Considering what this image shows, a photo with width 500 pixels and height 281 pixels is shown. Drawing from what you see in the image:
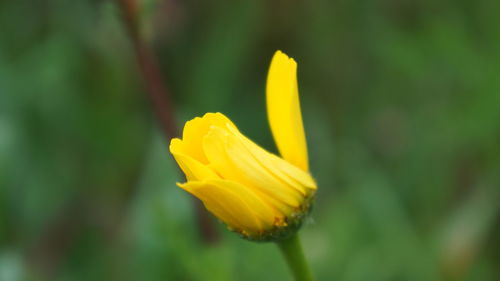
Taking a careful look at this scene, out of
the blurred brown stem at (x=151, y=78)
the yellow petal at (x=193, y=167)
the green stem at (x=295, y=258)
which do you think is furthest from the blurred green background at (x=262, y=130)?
the yellow petal at (x=193, y=167)

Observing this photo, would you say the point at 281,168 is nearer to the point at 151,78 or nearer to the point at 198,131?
the point at 198,131

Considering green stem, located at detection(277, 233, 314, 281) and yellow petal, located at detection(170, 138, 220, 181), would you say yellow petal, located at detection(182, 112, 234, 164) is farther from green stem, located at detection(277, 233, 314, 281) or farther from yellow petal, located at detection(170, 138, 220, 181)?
green stem, located at detection(277, 233, 314, 281)

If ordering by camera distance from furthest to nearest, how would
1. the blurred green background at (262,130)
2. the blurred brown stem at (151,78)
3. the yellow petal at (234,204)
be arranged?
the blurred green background at (262,130)
the blurred brown stem at (151,78)
the yellow petal at (234,204)

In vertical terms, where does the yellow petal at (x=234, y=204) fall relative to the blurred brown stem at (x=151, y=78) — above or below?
below

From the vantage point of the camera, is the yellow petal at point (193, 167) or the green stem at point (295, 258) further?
the green stem at point (295, 258)

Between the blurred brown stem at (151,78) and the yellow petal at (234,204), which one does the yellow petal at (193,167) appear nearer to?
the yellow petal at (234,204)

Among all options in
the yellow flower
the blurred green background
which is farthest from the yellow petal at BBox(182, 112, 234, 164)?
the blurred green background

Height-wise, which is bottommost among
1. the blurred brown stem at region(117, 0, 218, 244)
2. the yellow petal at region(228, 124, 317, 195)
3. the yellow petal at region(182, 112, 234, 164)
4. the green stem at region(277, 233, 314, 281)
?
the green stem at region(277, 233, 314, 281)
